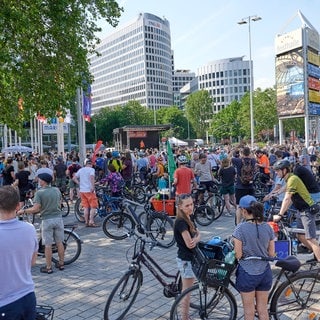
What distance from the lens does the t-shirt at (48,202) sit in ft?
22.7

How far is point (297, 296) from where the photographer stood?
462 cm

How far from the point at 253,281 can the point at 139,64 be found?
5770 inches

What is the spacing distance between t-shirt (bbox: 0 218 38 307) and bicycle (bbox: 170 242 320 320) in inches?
70.8

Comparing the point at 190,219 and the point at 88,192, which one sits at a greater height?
the point at 190,219

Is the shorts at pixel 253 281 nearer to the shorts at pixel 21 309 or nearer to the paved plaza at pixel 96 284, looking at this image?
the paved plaza at pixel 96 284

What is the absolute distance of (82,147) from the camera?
17047mm

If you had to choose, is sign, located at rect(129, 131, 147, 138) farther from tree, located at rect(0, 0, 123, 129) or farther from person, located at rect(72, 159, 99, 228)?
person, located at rect(72, 159, 99, 228)

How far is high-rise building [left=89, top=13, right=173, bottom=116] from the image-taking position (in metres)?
144

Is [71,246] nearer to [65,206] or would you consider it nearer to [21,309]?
[21,309]

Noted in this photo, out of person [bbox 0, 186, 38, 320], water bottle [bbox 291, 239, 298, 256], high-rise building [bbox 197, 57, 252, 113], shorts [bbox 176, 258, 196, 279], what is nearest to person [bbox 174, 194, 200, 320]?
shorts [bbox 176, 258, 196, 279]

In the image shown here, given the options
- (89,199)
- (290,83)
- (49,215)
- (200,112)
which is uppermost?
(200,112)

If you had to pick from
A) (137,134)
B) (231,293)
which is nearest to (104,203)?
(231,293)

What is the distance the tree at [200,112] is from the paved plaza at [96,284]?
342ft

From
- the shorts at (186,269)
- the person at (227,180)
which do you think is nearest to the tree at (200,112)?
the person at (227,180)
